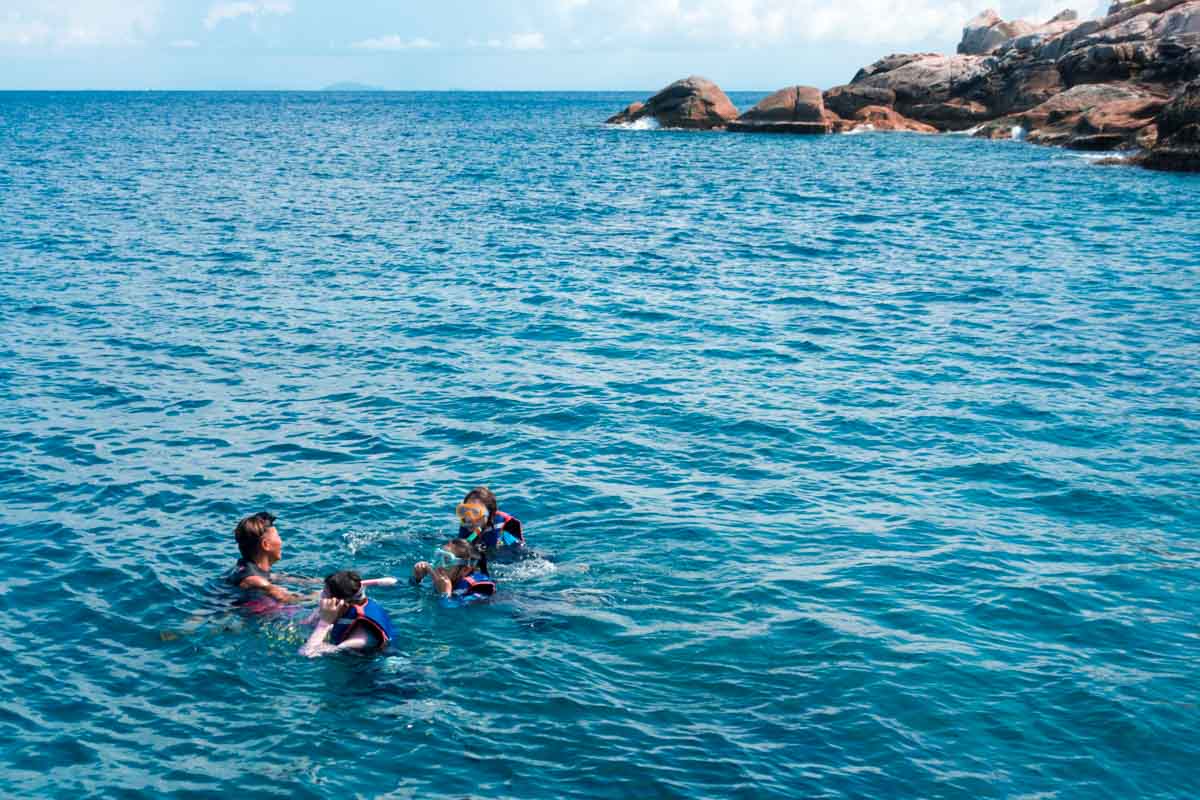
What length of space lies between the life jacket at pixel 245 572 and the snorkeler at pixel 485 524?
252 centimetres

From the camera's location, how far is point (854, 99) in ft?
335

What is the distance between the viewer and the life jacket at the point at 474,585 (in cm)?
1239

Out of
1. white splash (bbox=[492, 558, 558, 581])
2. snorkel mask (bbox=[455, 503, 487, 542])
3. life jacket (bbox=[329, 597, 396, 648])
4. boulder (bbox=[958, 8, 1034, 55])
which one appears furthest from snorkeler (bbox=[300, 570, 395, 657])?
boulder (bbox=[958, 8, 1034, 55])

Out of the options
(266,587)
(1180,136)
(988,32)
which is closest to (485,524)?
(266,587)

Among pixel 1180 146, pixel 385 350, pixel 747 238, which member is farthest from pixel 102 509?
pixel 1180 146

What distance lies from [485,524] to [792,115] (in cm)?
9252

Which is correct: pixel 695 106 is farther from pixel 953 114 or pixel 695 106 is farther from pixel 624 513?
pixel 624 513

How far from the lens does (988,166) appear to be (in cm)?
6481

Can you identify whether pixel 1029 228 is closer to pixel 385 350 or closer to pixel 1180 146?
pixel 1180 146

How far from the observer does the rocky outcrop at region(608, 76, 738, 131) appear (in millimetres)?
103312

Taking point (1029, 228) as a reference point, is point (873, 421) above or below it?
below

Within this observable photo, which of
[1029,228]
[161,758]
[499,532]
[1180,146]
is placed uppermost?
[1180,146]

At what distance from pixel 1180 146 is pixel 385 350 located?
5145cm

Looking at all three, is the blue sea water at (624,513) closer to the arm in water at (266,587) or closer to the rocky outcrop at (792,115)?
the arm in water at (266,587)
